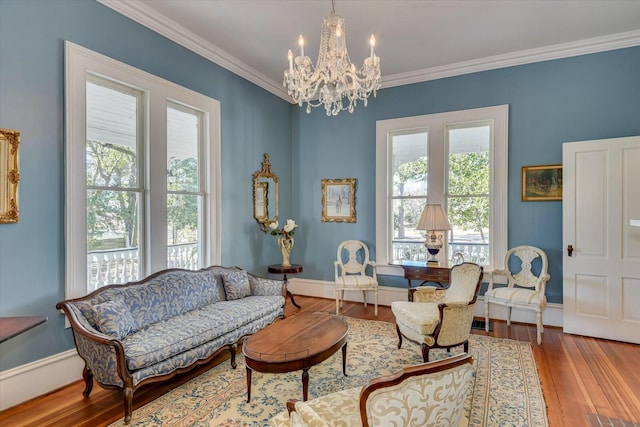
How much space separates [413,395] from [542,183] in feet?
13.0

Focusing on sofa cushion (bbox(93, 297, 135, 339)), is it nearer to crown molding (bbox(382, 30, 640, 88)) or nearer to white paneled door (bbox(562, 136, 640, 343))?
crown molding (bbox(382, 30, 640, 88))

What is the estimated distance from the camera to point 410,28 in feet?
12.1

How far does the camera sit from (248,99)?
15.9 ft

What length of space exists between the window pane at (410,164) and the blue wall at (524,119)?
333 mm

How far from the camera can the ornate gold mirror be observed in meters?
5.02

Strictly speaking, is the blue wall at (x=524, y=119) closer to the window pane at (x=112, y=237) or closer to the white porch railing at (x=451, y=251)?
the white porch railing at (x=451, y=251)

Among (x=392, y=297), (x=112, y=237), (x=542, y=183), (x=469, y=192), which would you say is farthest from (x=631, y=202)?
(x=112, y=237)

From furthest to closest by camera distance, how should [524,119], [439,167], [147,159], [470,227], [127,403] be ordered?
1. [439,167]
2. [470,227]
3. [524,119]
4. [147,159]
5. [127,403]

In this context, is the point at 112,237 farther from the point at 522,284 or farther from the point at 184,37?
the point at 522,284

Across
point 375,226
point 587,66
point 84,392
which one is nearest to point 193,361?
point 84,392

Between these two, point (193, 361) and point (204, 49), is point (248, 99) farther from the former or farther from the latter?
point (193, 361)

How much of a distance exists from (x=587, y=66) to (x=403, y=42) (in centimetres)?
219

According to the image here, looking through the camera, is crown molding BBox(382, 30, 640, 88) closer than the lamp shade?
Yes

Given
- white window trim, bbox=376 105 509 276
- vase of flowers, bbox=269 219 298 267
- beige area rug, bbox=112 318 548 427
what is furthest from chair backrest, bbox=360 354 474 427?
vase of flowers, bbox=269 219 298 267
